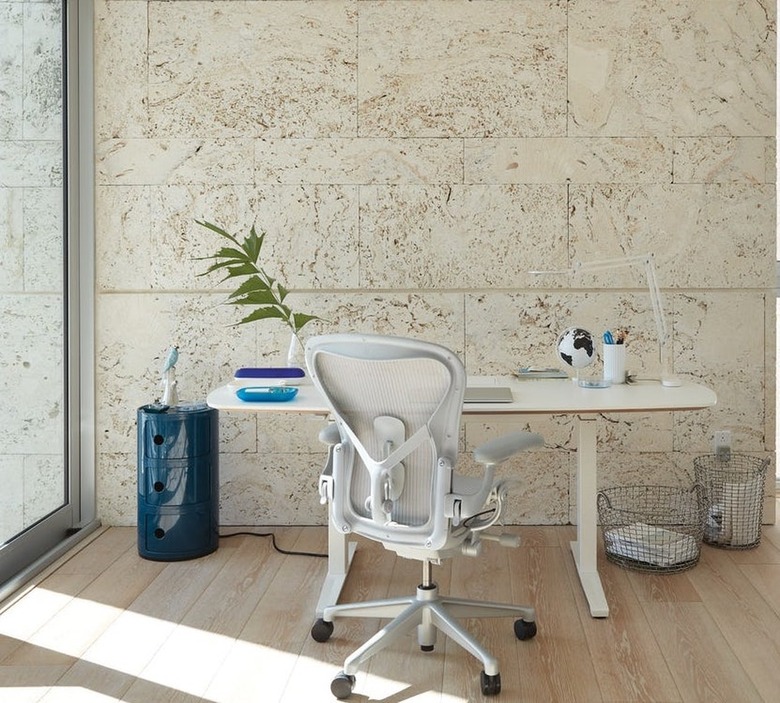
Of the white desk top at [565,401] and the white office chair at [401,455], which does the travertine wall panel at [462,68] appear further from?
the white office chair at [401,455]

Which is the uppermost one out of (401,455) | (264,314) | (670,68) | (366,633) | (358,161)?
(670,68)

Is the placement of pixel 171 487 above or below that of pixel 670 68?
below

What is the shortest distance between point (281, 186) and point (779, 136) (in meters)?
2.59

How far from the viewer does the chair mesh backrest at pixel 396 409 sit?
225 centimetres

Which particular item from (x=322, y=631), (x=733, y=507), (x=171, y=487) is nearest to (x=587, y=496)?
(x=733, y=507)

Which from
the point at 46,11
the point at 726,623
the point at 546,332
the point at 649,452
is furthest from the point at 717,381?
the point at 46,11

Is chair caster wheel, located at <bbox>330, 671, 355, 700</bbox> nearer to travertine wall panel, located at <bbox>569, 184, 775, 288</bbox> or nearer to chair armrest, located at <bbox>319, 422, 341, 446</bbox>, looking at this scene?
chair armrest, located at <bbox>319, 422, 341, 446</bbox>

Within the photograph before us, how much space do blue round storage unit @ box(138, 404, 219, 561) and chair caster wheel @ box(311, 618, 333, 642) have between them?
3.43 ft

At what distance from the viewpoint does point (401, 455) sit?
2338 millimetres

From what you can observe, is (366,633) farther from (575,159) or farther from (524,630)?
(575,159)

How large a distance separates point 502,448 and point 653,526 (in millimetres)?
1508

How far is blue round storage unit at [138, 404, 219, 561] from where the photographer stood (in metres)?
3.58

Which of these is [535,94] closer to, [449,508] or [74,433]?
[449,508]

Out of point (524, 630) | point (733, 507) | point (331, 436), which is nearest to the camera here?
point (331, 436)
